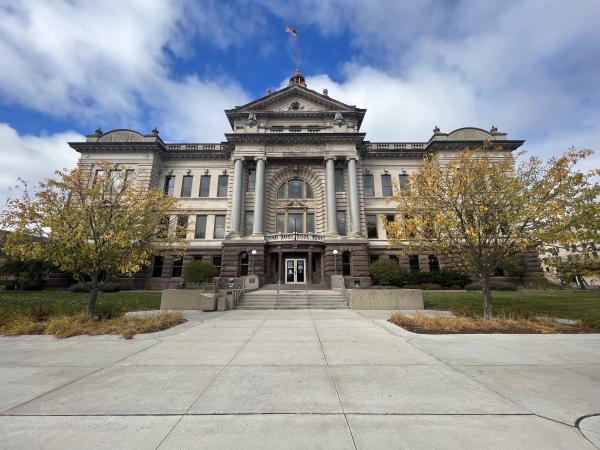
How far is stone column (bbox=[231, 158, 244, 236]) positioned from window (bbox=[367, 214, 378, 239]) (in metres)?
15.2

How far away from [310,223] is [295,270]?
5946 millimetres

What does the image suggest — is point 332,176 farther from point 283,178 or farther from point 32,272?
point 32,272

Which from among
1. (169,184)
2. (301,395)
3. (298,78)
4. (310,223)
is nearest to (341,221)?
(310,223)

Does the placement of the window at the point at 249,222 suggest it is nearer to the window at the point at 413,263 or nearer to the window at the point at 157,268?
the window at the point at 157,268

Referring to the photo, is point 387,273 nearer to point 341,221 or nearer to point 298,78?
point 341,221

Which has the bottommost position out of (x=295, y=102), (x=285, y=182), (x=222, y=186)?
(x=222, y=186)

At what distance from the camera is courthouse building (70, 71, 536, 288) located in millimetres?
28531

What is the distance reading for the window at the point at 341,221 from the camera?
30.4m

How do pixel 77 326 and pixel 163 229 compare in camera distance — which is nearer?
pixel 77 326

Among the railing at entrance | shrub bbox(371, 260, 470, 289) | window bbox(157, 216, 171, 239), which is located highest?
the railing at entrance

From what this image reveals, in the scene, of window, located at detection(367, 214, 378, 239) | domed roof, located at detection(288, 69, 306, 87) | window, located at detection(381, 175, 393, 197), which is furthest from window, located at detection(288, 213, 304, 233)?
domed roof, located at detection(288, 69, 306, 87)

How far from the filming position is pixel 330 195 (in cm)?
2983

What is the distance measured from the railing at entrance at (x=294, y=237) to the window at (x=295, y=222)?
85.6 inches

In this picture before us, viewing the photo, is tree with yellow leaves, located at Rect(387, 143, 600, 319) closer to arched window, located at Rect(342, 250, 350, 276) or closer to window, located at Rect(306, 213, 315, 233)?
arched window, located at Rect(342, 250, 350, 276)
